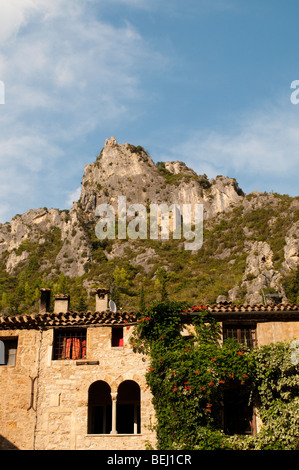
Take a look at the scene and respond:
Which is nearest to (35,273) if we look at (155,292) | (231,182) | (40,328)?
(155,292)

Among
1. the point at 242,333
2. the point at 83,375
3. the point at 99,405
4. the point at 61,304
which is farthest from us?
the point at 61,304

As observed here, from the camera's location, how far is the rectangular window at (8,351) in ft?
79.6

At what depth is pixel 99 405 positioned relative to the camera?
24.7 metres

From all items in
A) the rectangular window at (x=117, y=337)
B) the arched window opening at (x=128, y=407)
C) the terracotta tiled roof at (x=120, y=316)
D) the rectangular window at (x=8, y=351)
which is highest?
the terracotta tiled roof at (x=120, y=316)

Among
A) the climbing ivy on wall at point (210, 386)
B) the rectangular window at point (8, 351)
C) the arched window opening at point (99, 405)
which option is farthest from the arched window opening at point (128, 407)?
the rectangular window at point (8, 351)

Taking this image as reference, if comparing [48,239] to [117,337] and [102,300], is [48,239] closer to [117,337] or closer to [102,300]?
[102,300]

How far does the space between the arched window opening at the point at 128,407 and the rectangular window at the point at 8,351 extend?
541 centimetres

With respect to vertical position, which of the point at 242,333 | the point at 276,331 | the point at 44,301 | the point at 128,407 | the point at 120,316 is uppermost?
the point at 44,301

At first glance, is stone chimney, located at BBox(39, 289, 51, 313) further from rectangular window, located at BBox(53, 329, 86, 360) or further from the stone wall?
the stone wall

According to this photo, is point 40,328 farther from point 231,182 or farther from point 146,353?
point 231,182

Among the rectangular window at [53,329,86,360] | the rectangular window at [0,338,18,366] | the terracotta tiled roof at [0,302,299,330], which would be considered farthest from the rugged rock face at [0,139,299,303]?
the rectangular window at [0,338,18,366]

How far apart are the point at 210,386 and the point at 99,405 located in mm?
6253

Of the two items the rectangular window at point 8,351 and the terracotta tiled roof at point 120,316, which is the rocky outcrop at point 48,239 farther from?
the terracotta tiled roof at point 120,316

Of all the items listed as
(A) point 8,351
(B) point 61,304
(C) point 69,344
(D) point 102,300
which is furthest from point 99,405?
(B) point 61,304
